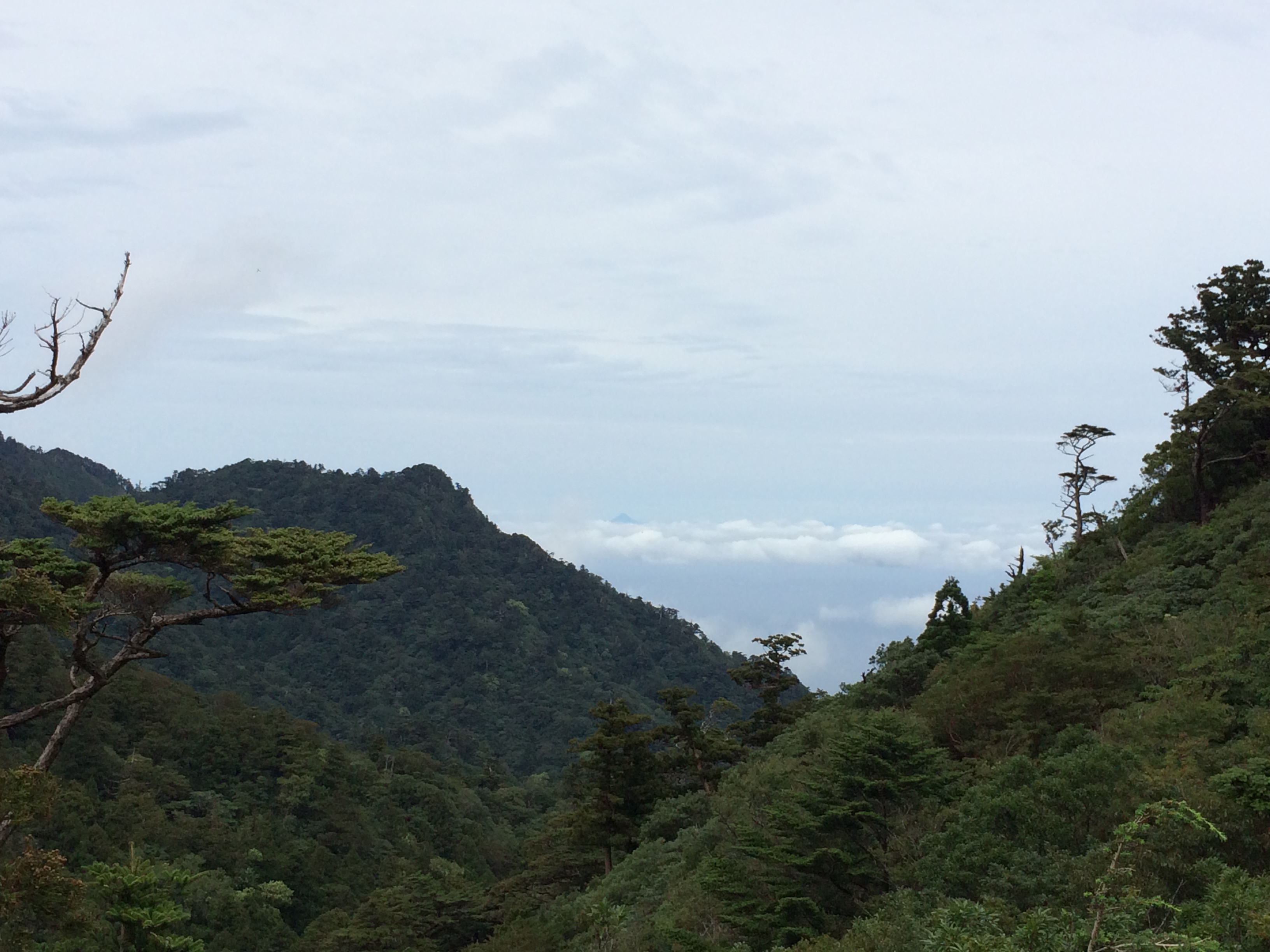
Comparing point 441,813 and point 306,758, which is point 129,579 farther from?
point 441,813

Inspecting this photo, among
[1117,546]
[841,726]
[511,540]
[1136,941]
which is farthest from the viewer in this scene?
[511,540]

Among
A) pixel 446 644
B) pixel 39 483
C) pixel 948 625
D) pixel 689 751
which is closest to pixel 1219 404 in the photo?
pixel 948 625

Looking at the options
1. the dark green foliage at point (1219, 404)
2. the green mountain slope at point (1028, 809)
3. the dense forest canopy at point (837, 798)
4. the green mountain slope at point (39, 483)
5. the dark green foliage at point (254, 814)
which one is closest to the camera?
the green mountain slope at point (1028, 809)

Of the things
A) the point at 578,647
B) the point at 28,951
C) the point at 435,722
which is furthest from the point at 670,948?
the point at 578,647

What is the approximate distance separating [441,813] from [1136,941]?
63549mm

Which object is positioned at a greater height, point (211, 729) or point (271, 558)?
point (271, 558)

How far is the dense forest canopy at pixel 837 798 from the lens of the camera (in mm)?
12281

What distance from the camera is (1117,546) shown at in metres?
34.9

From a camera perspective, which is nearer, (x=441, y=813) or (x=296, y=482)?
(x=441, y=813)

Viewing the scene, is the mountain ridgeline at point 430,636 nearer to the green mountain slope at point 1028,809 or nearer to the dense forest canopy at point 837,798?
the dense forest canopy at point 837,798

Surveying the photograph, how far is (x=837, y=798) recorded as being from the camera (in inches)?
679

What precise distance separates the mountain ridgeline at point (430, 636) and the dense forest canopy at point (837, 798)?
21588 millimetres

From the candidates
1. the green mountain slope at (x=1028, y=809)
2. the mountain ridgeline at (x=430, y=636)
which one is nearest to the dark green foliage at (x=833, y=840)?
the green mountain slope at (x=1028, y=809)

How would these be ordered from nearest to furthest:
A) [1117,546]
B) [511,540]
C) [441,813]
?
1. [1117,546]
2. [441,813]
3. [511,540]
